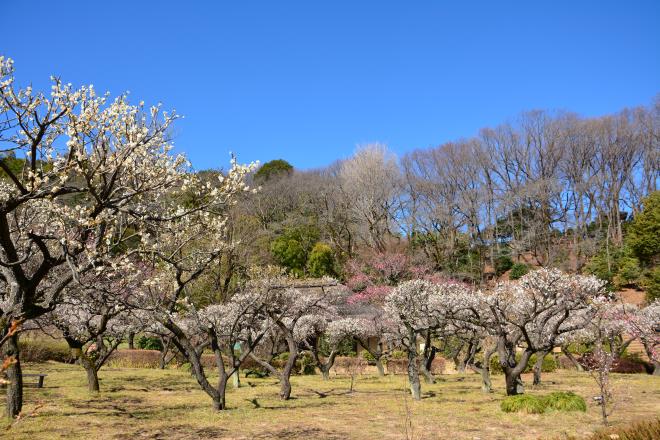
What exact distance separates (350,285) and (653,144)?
1166 inches

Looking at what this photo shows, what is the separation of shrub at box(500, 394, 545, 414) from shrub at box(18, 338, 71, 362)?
2289 centimetres

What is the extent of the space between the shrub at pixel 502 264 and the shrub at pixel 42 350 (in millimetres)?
34798

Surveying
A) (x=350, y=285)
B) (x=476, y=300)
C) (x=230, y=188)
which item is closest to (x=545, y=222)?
(x=350, y=285)

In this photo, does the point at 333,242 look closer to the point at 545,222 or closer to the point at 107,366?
the point at 545,222

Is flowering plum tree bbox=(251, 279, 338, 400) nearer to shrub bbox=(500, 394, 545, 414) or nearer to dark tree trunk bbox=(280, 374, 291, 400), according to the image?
dark tree trunk bbox=(280, 374, 291, 400)

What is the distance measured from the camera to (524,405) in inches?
472

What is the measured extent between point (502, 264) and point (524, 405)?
112ft

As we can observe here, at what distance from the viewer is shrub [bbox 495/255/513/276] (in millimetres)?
43844

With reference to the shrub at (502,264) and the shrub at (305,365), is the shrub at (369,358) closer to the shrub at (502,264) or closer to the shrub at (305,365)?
the shrub at (305,365)

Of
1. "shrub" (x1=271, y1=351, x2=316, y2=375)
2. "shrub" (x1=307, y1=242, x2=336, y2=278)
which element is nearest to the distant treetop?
"shrub" (x1=307, y1=242, x2=336, y2=278)

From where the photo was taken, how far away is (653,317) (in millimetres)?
23250

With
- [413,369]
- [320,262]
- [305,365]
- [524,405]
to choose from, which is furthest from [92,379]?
[320,262]

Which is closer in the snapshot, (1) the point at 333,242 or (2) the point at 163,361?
(2) the point at 163,361

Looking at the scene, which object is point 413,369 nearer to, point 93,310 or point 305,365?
point 93,310
